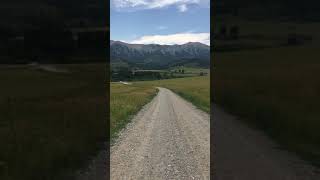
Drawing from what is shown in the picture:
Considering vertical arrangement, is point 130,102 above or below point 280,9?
below

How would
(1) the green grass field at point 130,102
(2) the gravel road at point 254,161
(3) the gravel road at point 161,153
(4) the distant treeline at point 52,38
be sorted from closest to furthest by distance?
(2) the gravel road at point 254,161 < (3) the gravel road at point 161,153 < (1) the green grass field at point 130,102 < (4) the distant treeline at point 52,38

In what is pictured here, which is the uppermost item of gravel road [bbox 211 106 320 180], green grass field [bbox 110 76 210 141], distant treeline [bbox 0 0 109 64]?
distant treeline [bbox 0 0 109 64]

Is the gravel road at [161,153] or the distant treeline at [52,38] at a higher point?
the distant treeline at [52,38]

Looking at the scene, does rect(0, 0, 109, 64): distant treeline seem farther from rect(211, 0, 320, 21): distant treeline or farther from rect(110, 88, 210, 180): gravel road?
rect(110, 88, 210, 180): gravel road

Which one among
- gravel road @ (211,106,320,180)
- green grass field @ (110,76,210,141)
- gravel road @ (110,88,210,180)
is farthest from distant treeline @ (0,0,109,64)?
gravel road @ (211,106,320,180)

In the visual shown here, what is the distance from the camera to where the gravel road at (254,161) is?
1247 cm

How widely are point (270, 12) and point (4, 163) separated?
130 meters

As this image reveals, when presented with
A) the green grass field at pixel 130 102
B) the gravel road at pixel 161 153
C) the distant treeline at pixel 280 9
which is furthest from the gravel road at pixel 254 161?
the distant treeline at pixel 280 9

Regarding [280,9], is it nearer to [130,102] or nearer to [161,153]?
[130,102]

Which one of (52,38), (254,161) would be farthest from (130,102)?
(52,38)

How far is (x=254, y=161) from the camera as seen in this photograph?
1438 centimetres

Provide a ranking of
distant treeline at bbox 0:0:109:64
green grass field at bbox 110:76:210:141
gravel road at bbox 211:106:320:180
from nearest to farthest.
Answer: gravel road at bbox 211:106:320:180, green grass field at bbox 110:76:210:141, distant treeline at bbox 0:0:109:64

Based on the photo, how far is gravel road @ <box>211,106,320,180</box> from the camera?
1247 cm

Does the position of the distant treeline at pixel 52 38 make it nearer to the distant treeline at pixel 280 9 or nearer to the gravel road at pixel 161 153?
the distant treeline at pixel 280 9
